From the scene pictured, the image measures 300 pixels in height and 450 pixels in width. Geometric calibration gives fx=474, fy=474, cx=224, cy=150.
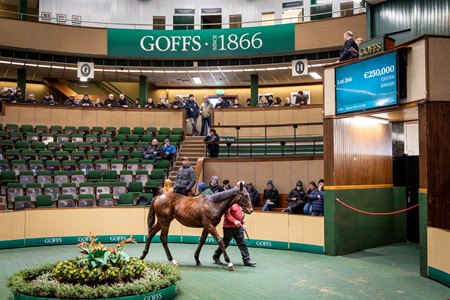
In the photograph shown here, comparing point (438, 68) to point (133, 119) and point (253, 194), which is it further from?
point (133, 119)

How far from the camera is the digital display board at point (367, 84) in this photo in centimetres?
946

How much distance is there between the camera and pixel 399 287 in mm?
7824

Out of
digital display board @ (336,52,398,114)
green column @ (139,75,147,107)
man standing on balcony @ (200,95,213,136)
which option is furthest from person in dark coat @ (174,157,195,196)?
green column @ (139,75,147,107)

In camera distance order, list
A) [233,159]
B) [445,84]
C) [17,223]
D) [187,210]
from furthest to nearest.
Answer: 1. [233,159]
2. [17,223]
3. [187,210]
4. [445,84]

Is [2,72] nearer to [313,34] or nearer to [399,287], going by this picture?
[313,34]

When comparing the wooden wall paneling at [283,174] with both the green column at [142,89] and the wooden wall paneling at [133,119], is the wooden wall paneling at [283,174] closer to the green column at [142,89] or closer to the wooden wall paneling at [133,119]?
the wooden wall paneling at [133,119]

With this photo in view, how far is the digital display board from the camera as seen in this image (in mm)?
9461

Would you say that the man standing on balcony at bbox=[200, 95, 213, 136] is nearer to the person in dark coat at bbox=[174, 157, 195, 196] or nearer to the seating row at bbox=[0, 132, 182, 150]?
the seating row at bbox=[0, 132, 182, 150]

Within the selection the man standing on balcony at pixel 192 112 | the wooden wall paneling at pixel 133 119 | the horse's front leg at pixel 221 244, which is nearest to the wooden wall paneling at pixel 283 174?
the man standing on balcony at pixel 192 112

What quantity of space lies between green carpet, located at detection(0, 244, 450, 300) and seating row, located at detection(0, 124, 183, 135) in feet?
25.1

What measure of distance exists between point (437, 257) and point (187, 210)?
15.5 feet

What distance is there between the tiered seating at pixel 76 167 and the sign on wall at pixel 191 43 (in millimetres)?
5608

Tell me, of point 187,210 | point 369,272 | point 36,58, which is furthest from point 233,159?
point 36,58

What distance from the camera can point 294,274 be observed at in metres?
8.95
